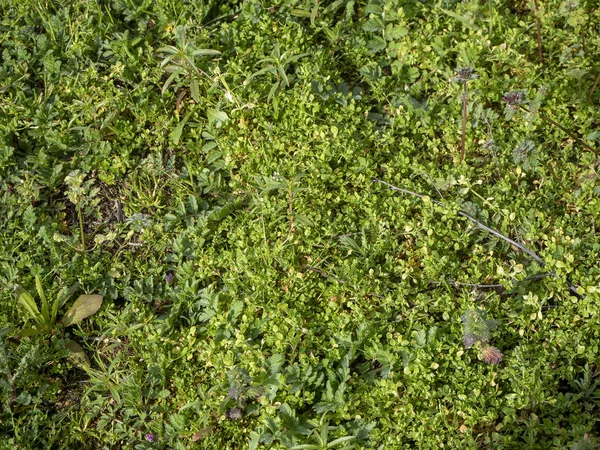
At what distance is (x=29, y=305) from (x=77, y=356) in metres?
0.35

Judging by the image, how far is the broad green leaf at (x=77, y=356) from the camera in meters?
3.56

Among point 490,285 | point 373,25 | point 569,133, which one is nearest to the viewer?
point 490,285

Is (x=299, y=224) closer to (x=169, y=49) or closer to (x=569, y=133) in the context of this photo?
(x=169, y=49)

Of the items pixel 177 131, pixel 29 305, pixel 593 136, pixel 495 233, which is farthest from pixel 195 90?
pixel 593 136

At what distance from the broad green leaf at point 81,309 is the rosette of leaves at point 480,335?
6.05ft

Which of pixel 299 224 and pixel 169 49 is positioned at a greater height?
pixel 169 49

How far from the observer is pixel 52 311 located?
3.62m

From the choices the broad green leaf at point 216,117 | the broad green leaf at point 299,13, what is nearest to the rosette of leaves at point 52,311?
the broad green leaf at point 216,117

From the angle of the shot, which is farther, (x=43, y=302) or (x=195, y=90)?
(x=195, y=90)

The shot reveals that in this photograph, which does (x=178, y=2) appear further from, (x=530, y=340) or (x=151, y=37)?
(x=530, y=340)

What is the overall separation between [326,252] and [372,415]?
2.97 feet

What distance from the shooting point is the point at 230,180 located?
4047mm

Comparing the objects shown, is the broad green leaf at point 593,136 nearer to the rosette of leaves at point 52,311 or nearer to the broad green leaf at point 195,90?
the broad green leaf at point 195,90

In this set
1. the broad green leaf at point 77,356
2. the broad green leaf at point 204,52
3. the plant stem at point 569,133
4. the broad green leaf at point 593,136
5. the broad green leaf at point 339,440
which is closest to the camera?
the broad green leaf at point 339,440
